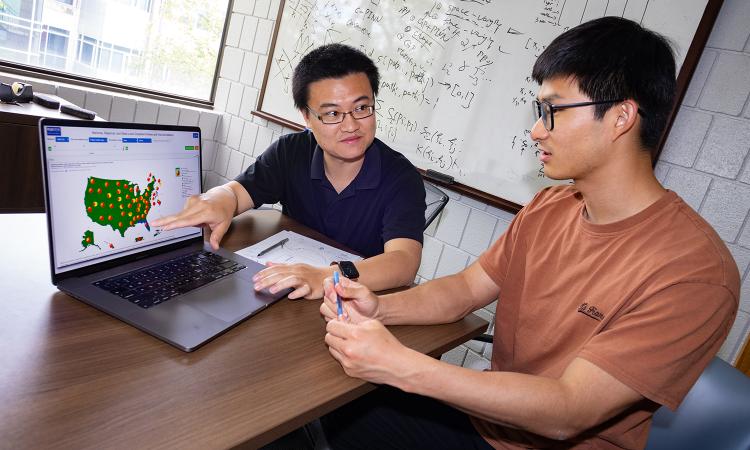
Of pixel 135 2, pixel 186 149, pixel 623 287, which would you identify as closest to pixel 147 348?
pixel 186 149

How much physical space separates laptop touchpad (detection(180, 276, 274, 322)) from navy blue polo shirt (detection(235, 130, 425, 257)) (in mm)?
581

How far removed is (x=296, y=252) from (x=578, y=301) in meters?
0.70

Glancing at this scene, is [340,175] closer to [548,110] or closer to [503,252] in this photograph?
[503,252]

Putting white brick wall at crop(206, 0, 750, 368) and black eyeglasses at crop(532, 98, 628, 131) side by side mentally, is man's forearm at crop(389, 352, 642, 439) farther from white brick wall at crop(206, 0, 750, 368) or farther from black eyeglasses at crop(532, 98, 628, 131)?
white brick wall at crop(206, 0, 750, 368)

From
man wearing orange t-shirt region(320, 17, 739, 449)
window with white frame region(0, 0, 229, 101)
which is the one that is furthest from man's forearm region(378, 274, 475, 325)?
window with white frame region(0, 0, 229, 101)

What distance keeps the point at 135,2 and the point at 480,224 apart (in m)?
2.42

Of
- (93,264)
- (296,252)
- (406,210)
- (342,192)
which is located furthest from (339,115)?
(93,264)

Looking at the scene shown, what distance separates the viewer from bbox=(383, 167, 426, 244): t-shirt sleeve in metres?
1.40

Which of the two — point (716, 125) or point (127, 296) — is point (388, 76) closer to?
point (716, 125)

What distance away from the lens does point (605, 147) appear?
0.93 metres

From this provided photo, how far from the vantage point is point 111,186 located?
88 cm

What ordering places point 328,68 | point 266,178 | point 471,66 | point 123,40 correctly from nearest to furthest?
point 328,68 < point 266,178 < point 471,66 < point 123,40

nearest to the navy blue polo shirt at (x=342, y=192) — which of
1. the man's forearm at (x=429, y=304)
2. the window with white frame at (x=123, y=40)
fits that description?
the man's forearm at (x=429, y=304)

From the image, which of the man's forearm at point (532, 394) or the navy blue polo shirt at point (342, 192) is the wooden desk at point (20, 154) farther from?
the man's forearm at point (532, 394)
